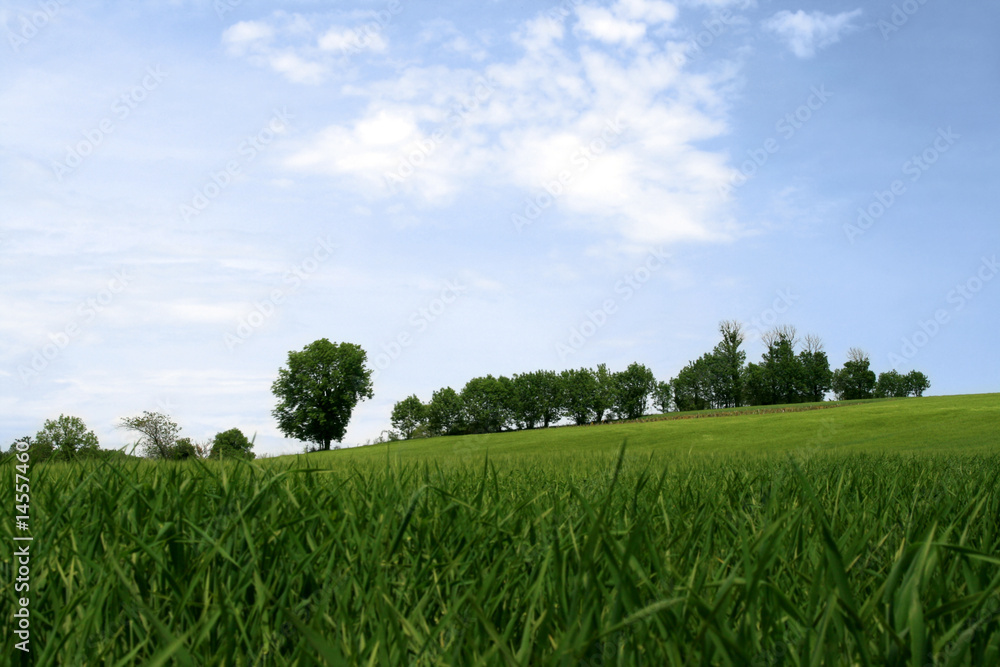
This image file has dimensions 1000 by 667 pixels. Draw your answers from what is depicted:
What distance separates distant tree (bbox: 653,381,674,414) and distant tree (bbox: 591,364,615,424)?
1034 centimetres

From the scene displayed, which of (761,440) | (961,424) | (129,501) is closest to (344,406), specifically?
(761,440)

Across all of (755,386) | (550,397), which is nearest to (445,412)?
(550,397)

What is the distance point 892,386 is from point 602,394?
57.0 meters

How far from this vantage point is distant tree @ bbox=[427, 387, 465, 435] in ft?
199

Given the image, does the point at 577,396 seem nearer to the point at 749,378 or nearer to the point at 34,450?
the point at 749,378

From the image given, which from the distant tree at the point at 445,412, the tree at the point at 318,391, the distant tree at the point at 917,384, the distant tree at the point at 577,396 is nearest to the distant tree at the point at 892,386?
the distant tree at the point at 917,384

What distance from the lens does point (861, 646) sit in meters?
0.73

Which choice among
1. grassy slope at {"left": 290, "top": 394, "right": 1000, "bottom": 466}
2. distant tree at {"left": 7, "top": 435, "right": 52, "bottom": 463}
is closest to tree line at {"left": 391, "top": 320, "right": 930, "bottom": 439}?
grassy slope at {"left": 290, "top": 394, "right": 1000, "bottom": 466}

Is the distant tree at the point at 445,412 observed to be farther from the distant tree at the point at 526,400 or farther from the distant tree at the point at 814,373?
the distant tree at the point at 814,373

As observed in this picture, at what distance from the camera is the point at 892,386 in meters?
94.7

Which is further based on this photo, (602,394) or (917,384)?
(917,384)

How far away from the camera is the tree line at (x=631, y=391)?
202 ft

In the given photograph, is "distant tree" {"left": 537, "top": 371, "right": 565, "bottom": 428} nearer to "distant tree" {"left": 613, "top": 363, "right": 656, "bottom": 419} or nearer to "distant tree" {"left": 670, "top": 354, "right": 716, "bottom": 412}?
"distant tree" {"left": 613, "top": 363, "right": 656, "bottom": 419}

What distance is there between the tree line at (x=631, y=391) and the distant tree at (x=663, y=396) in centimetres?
13
